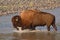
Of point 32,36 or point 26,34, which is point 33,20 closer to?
point 26,34

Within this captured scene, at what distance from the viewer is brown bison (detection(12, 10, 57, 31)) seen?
22.1 m

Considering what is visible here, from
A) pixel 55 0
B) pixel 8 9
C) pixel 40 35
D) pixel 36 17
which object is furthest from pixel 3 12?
pixel 40 35

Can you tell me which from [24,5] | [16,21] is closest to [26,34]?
[16,21]

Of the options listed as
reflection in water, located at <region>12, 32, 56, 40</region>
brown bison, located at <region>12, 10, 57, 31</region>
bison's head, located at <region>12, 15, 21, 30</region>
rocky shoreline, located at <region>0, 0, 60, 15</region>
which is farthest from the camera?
rocky shoreline, located at <region>0, 0, 60, 15</region>

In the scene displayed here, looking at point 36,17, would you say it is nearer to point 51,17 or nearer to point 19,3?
point 51,17

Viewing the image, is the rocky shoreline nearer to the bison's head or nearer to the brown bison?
the bison's head

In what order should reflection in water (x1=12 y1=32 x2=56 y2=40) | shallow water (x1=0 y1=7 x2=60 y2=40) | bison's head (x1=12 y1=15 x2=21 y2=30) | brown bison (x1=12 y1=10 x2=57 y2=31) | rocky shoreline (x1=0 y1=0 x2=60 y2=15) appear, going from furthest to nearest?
rocky shoreline (x1=0 y1=0 x2=60 y2=15) → bison's head (x1=12 y1=15 x2=21 y2=30) → brown bison (x1=12 y1=10 x2=57 y2=31) → shallow water (x1=0 y1=7 x2=60 y2=40) → reflection in water (x1=12 y1=32 x2=56 y2=40)

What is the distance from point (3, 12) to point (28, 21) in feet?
27.9

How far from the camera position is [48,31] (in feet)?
70.9

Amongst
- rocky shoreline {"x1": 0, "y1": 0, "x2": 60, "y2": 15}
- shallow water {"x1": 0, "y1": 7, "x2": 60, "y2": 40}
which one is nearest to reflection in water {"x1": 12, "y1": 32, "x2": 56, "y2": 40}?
shallow water {"x1": 0, "y1": 7, "x2": 60, "y2": 40}

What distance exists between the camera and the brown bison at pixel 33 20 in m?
22.1

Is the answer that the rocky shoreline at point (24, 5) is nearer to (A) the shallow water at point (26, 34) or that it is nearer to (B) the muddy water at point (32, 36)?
(A) the shallow water at point (26, 34)

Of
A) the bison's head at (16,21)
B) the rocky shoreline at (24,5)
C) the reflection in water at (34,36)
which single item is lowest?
the rocky shoreline at (24,5)

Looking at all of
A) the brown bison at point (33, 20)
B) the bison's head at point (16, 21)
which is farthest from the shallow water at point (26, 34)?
the brown bison at point (33, 20)
